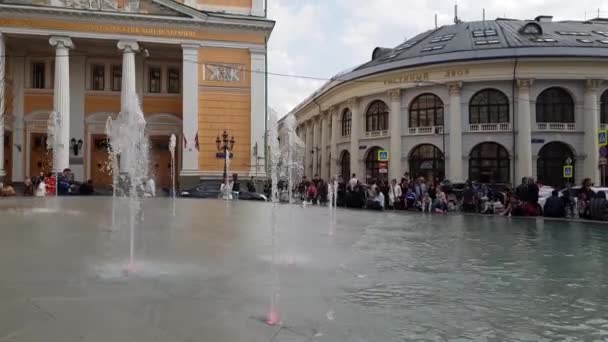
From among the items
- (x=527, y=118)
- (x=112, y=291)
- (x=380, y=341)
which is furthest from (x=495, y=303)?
(x=527, y=118)

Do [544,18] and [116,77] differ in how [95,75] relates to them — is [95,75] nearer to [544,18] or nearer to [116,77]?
[116,77]

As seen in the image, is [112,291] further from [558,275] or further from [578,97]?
[578,97]

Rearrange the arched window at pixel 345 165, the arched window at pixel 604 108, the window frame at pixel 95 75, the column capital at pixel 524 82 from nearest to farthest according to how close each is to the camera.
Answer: the window frame at pixel 95 75
the column capital at pixel 524 82
the arched window at pixel 604 108
the arched window at pixel 345 165

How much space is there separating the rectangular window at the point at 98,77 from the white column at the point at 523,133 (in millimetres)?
29341

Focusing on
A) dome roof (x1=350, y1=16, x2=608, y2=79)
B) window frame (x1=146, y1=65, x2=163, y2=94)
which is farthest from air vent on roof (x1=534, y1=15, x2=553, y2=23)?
window frame (x1=146, y1=65, x2=163, y2=94)

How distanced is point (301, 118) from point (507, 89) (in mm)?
31547

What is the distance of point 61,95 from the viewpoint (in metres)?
32.1

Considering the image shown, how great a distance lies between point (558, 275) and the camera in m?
6.98

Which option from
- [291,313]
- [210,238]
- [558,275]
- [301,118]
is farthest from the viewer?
[301,118]

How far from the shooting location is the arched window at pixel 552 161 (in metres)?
40.8

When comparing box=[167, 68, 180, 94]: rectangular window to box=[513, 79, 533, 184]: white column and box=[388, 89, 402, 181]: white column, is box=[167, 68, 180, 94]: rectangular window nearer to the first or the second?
box=[388, 89, 402, 181]: white column

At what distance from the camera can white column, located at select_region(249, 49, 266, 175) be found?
34.7m

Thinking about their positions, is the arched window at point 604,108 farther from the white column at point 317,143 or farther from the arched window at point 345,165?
the white column at point 317,143

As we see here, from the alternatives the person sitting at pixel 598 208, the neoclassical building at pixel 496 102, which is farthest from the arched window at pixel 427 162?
the person sitting at pixel 598 208
